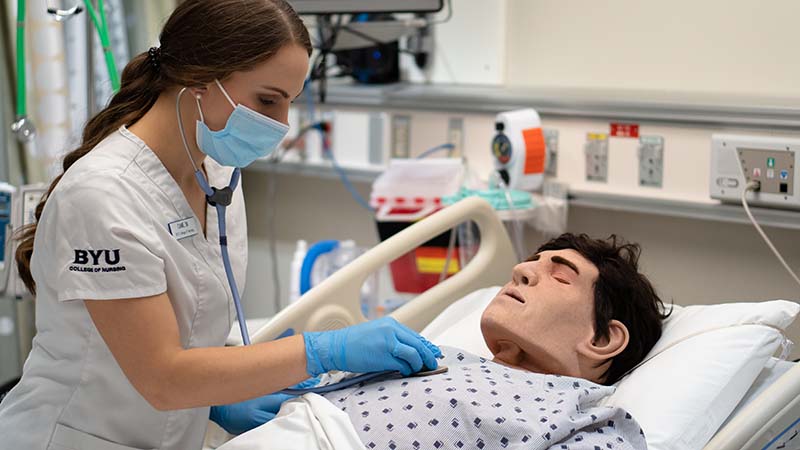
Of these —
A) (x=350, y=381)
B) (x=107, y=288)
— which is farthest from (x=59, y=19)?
(x=350, y=381)

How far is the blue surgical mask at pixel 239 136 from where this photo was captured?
5.10 ft

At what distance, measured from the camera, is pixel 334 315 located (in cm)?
214

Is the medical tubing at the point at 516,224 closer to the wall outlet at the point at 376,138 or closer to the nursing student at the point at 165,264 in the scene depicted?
the wall outlet at the point at 376,138

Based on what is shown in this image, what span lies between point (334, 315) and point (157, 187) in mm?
656

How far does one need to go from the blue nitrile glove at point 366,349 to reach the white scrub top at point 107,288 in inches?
9.7

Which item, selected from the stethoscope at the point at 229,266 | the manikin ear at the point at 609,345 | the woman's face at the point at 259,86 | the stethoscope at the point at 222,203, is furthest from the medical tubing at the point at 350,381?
the woman's face at the point at 259,86

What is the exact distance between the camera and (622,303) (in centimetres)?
190

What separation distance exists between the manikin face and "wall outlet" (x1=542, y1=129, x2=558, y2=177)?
36.3 inches

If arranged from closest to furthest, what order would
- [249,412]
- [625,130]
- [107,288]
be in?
[107,288] < [249,412] < [625,130]

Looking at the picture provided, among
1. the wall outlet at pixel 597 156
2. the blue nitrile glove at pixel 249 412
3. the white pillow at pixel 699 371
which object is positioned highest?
the wall outlet at pixel 597 156

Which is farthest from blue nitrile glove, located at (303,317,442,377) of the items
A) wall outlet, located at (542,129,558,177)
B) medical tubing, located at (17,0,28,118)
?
medical tubing, located at (17,0,28,118)

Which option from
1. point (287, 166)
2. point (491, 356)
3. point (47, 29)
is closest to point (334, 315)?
point (491, 356)

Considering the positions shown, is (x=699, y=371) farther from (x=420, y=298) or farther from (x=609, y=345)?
(x=420, y=298)

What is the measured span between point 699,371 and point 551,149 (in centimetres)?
115
